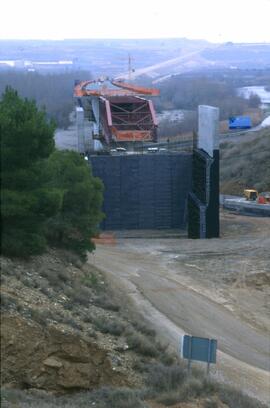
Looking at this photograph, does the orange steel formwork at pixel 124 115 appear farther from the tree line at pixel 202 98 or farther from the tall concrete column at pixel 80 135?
the tree line at pixel 202 98

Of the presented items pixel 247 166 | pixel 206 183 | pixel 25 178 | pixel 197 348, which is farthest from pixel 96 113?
pixel 197 348

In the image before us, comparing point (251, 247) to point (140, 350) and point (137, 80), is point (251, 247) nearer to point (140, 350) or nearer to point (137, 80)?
point (140, 350)

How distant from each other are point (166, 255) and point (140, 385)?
1895 cm

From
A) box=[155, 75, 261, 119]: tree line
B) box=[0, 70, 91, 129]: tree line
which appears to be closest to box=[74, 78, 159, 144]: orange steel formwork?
box=[0, 70, 91, 129]: tree line

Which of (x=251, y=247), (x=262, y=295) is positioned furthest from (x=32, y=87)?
(x=262, y=295)

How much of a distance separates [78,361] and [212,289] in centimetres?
1390

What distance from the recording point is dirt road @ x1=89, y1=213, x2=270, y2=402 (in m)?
17.4

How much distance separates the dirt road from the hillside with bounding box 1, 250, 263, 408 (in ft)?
9.56

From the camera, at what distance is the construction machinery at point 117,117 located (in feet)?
141

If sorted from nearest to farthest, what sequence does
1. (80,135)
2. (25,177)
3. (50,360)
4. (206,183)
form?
(50,360) → (25,177) → (206,183) → (80,135)

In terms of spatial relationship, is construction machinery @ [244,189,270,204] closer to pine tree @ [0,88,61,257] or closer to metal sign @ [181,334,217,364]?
pine tree @ [0,88,61,257]

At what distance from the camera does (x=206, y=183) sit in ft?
115

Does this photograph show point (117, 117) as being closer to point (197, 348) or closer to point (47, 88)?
point (197, 348)

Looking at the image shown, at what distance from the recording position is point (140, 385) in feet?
36.2
